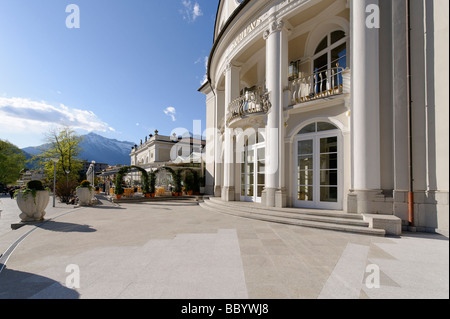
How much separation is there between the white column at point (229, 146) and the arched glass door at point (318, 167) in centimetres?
376

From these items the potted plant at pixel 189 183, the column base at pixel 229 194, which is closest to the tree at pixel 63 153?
the potted plant at pixel 189 183

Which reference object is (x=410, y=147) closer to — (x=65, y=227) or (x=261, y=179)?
(x=261, y=179)

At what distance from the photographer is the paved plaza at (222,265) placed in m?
2.63

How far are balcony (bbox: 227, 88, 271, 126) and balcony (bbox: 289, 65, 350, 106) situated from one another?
3.51 feet

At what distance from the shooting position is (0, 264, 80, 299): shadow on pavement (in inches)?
102

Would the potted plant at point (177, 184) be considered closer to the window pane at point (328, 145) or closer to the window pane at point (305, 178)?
the window pane at point (305, 178)

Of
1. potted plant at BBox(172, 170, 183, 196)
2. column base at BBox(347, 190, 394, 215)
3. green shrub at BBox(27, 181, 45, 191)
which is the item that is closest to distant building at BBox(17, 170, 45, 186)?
green shrub at BBox(27, 181, 45, 191)

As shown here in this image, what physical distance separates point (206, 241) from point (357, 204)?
4.56m

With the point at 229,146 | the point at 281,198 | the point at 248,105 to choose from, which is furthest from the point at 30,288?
the point at 248,105

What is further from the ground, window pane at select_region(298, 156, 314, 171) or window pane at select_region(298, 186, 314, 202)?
window pane at select_region(298, 156, 314, 171)

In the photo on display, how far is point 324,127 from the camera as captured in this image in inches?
307

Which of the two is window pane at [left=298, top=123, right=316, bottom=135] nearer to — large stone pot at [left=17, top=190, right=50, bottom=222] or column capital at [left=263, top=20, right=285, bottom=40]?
column capital at [left=263, top=20, right=285, bottom=40]

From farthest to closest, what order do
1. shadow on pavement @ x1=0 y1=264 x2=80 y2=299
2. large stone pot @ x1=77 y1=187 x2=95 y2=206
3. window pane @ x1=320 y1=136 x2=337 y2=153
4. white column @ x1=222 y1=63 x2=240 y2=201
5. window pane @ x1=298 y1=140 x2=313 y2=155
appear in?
large stone pot @ x1=77 y1=187 x2=95 y2=206
white column @ x1=222 y1=63 x2=240 y2=201
window pane @ x1=298 y1=140 x2=313 y2=155
window pane @ x1=320 y1=136 x2=337 y2=153
shadow on pavement @ x1=0 y1=264 x2=80 y2=299

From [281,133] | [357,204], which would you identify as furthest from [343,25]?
[357,204]
